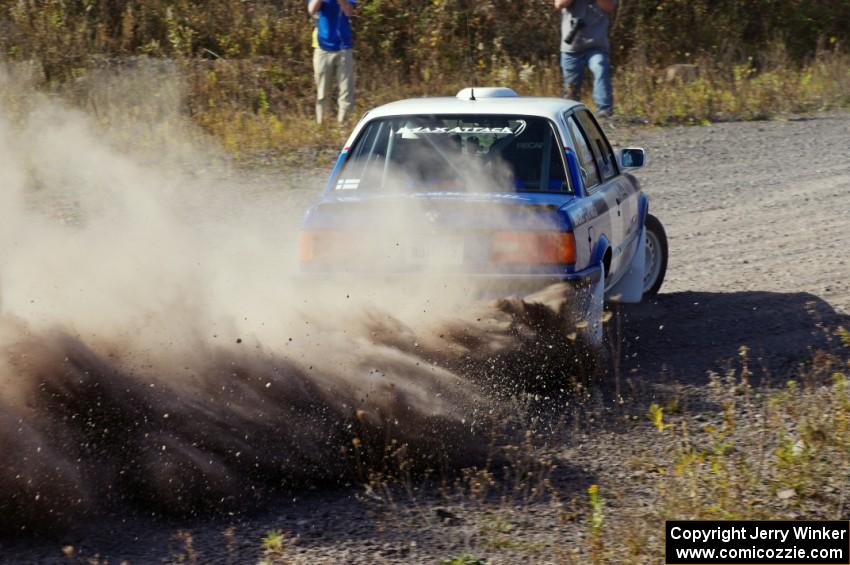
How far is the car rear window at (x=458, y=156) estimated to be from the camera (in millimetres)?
6535

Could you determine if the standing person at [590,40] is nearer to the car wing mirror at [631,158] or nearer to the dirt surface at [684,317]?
the dirt surface at [684,317]

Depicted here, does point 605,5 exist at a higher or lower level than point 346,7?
lower

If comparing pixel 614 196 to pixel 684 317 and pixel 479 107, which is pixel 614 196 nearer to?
pixel 479 107

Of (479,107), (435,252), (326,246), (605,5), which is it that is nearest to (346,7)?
(605,5)

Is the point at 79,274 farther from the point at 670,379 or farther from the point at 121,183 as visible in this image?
the point at 121,183

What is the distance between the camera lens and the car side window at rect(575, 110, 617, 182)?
7.27m

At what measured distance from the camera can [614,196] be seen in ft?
23.2

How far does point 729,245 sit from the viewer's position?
981cm

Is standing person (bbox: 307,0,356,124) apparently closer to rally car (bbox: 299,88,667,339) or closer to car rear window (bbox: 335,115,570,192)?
rally car (bbox: 299,88,667,339)

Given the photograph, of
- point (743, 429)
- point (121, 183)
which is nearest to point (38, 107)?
point (121, 183)

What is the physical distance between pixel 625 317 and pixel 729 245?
99.5 inches

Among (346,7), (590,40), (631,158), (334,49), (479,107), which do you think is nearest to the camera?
(479,107)

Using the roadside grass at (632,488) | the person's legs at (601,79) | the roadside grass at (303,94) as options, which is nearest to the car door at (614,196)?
the roadside grass at (632,488)

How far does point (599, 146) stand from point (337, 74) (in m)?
7.45
